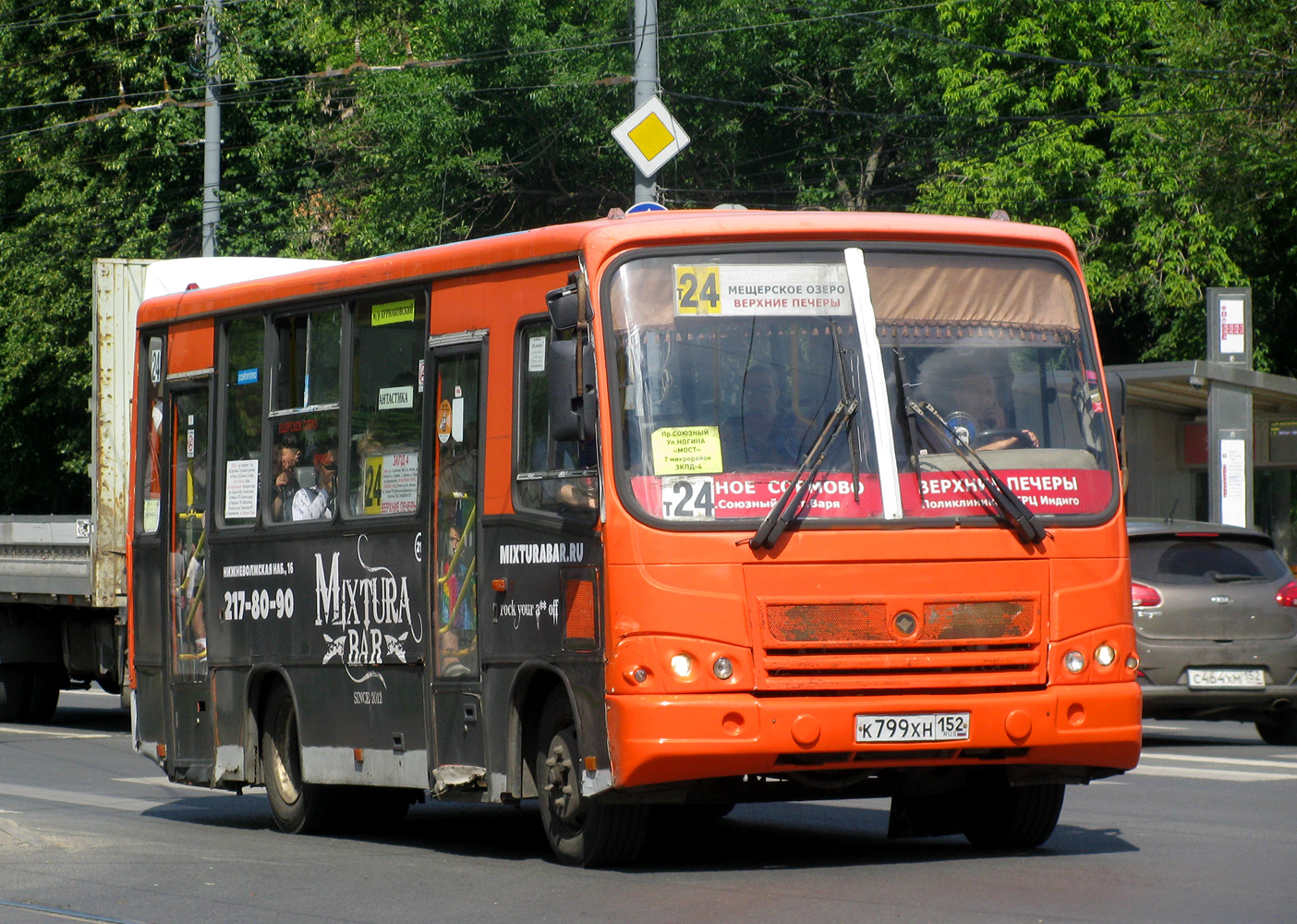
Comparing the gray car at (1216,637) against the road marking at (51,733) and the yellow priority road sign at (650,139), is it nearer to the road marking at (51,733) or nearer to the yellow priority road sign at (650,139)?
the yellow priority road sign at (650,139)

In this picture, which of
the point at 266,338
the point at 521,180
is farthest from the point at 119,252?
the point at 266,338

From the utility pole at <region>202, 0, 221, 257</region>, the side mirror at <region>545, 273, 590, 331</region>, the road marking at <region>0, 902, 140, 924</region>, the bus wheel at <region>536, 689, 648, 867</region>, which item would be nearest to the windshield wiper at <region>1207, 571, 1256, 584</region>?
the bus wheel at <region>536, 689, 648, 867</region>

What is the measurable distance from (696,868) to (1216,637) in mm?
7650

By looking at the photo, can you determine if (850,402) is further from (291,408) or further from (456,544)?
(291,408)

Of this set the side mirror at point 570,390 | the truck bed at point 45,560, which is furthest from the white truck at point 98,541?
the side mirror at point 570,390

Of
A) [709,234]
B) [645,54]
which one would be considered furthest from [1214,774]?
[645,54]

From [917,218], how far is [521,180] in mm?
31738

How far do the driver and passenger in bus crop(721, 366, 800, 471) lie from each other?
645 millimetres

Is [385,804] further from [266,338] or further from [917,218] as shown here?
[917,218]

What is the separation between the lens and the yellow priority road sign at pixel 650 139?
16250mm

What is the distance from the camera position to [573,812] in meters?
9.02

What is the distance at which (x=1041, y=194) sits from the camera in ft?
108

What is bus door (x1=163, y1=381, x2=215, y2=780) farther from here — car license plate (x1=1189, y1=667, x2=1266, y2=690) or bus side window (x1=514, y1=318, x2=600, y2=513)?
car license plate (x1=1189, y1=667, x2=1266, y2=690)

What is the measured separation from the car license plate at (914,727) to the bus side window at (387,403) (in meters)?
2.79
